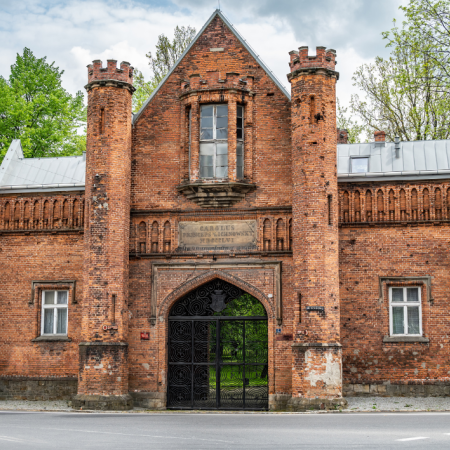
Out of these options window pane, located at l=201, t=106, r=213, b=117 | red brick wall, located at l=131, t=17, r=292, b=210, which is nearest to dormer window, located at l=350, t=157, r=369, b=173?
red brick wall, located at l=131, t=17, r=292, b=210

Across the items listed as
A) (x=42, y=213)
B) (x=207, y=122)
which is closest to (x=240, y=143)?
(x=207, y=122)

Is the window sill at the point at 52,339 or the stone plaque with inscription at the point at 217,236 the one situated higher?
the stone plaque with inscription at the point at 217,236

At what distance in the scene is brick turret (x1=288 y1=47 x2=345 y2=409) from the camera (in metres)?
17.2

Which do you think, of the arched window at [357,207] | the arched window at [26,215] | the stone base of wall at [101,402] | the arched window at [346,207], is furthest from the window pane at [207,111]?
the stone base of wall at [101,402]

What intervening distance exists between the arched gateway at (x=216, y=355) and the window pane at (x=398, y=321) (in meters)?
3.38

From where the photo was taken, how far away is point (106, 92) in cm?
1936

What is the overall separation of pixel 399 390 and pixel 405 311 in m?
2.05

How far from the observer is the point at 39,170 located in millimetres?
22922

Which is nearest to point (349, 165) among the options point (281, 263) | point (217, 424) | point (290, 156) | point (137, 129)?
point (290, 156)

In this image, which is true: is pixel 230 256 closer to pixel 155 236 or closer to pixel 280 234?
pixel 280 234

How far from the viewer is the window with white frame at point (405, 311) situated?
1872 centimetres

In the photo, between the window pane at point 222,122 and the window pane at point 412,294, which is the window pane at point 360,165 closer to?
the window pane at point 412,294

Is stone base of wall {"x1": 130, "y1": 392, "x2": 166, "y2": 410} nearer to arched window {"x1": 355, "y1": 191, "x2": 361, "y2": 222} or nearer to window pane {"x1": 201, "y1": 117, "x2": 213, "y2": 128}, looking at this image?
arched window {"x1": 355, "y1": 191, "x2": 361, "y2": 222}

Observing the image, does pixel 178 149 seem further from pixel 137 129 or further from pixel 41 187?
pixel 41 187
